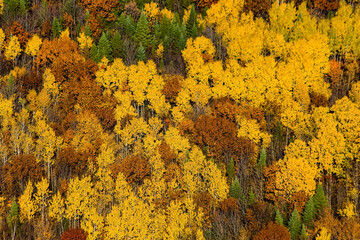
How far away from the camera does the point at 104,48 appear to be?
8044 centimetres

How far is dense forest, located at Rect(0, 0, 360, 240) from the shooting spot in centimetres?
5666

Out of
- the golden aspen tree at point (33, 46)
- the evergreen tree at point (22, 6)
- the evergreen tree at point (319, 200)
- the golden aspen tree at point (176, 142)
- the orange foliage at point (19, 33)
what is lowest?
the evergreen tree at point (319, 200)

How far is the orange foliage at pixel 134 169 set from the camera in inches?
2482

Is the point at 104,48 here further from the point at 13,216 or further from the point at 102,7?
the point at 13,216

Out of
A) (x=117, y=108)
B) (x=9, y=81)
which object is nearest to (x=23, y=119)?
(x=9, y=81)

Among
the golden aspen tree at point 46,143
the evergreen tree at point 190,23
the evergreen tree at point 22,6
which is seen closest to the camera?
the golden aspen tree at point 46,143

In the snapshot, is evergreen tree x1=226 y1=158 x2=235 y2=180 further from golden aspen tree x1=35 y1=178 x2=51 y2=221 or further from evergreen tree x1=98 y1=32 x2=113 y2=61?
A: evergreen tree x1=98 y1=32 x2=113 y2=61

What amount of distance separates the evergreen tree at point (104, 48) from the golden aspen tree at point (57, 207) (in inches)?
1248

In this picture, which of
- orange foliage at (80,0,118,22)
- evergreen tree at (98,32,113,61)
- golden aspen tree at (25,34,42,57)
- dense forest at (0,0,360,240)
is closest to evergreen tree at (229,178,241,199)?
dense forest at (0,0,360,240)

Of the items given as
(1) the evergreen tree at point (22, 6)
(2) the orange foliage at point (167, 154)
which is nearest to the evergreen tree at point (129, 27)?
(1) the evergreen tree at point (22, 6)

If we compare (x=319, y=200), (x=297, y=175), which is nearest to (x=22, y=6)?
(x=297, y=175)

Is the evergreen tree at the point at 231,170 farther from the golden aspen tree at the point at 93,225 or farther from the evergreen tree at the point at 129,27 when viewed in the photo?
the evergreen tree at the point at 129,27

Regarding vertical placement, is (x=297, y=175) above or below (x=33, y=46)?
below

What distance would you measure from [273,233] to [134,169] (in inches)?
917
